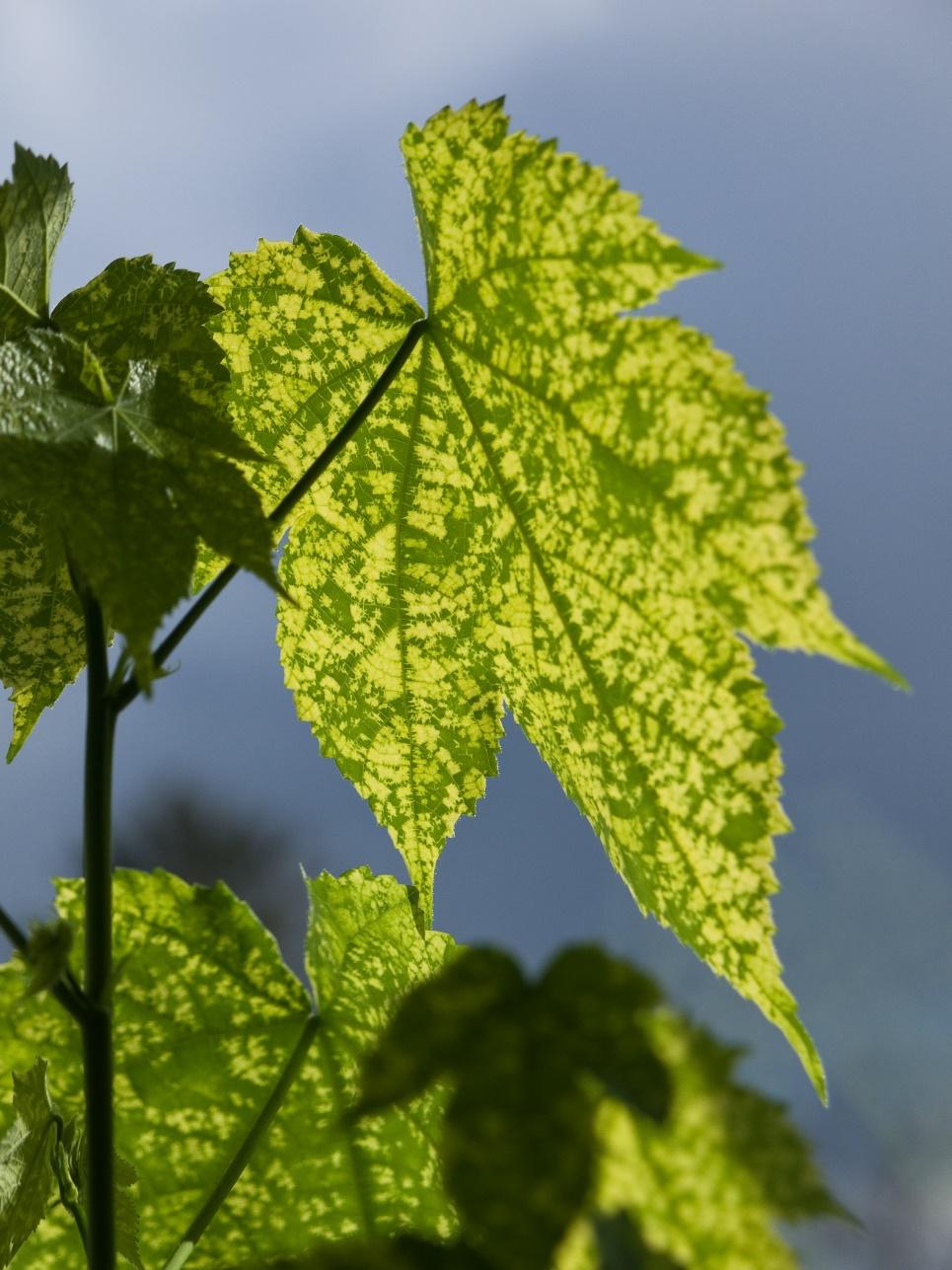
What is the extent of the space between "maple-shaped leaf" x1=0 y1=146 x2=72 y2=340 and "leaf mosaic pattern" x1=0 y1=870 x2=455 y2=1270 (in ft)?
0.98

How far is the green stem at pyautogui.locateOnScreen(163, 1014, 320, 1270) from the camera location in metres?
0.58

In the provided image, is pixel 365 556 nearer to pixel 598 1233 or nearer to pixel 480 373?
pixel 480 373

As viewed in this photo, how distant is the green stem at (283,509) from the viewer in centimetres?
50

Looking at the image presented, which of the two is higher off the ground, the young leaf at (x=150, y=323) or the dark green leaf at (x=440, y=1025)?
the young leaf at (x=150, y=323)

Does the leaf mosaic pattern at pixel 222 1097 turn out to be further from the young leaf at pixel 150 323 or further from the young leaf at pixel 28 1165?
the young leaf at pixel 150 323

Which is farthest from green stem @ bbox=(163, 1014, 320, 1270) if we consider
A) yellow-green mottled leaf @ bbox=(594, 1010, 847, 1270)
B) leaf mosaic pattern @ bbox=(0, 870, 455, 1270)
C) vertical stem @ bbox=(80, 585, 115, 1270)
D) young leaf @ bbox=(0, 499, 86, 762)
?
yellow-green mottled leaf @ bbox=(594, 1010, 847, 1270)

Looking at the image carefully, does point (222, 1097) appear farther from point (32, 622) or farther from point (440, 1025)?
point (440, 1025)

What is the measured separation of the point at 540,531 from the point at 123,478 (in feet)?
0.73

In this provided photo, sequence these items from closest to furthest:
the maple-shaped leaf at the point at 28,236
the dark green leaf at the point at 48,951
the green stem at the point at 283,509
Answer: the dark green leaf at the point at 48,951, the green stem at the point at 283,509, the maple-shaped leaf at the point at 28,236

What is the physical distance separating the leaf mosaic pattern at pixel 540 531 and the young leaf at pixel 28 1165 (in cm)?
21

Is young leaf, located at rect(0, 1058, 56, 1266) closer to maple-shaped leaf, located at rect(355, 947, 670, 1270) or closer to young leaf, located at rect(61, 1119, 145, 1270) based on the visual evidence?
young leaf, located at rect(61, 1119, 145, 1270)

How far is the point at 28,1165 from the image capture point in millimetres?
558

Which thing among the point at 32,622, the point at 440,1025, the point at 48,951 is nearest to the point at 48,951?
Result: the point at 48,951

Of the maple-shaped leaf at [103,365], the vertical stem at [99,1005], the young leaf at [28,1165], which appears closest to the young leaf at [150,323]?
the maple-shaped leaf at [103,365]
